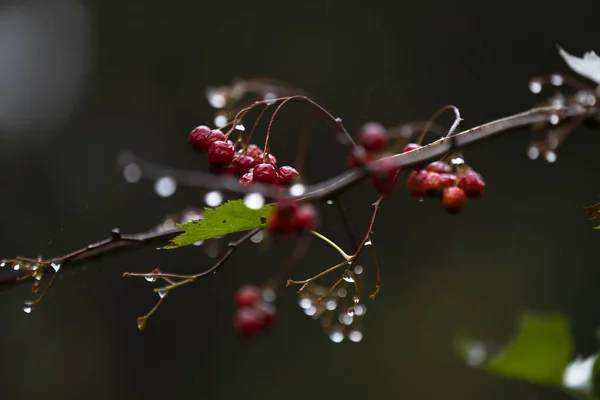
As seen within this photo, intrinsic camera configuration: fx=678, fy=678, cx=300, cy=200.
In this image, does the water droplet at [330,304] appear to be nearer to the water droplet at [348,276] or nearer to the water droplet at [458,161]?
the water droplet at [348,276]

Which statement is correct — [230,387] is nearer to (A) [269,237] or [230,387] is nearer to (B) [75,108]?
A: (B) [75,108]

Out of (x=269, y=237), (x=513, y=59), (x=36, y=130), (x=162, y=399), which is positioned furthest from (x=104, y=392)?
(x=269, y=237)

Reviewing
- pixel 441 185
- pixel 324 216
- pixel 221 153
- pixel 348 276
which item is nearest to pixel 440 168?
pixel 441 185

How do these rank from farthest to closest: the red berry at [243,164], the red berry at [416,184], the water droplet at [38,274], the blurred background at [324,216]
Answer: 1. the blurred background at [324,216]
2. the red berry at [243,164]
3. the water droplet at [38,274]
4. the red berry at [416,184]

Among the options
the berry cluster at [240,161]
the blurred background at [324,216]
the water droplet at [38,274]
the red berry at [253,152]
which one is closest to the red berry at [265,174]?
the berry cluster at [240,161]

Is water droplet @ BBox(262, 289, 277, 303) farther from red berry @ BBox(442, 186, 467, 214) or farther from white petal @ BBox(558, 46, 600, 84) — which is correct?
white petal @ BBox(558, 46, 600, 84)
